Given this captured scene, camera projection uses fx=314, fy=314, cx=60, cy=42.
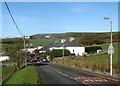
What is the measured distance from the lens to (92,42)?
141500 mm

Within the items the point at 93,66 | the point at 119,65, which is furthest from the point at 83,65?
the point at 119,65

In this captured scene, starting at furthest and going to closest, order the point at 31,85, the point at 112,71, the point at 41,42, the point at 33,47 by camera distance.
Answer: the point at 41,42, the point at 33,47, the point at 112,71, the point at 31,85

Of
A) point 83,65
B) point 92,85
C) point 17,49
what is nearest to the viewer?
point 92,85

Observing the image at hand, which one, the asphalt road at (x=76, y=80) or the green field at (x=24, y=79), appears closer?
the asphalt road at (x=76, y=80)

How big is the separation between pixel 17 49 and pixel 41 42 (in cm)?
12929

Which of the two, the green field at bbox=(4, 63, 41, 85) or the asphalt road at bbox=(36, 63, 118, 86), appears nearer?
the asphalt road at bbox=(36, 63, 118, 86)

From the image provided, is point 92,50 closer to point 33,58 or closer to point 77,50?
point 77,50

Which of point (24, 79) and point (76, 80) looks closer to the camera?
point (24, 79)

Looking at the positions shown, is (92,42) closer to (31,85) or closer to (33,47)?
(33,47)

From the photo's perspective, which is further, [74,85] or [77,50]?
[77,50]

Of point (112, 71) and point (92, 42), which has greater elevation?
point (92, 42)

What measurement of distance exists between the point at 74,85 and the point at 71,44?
10564 cm

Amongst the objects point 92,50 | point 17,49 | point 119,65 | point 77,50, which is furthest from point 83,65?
point 77,50

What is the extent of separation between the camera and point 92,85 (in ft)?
78.0
